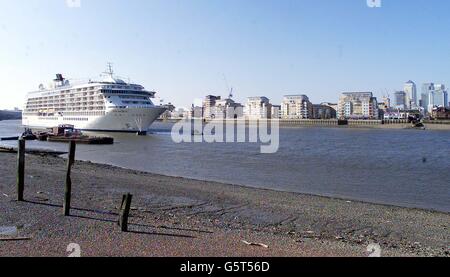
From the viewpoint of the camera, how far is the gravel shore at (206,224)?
22.0ft

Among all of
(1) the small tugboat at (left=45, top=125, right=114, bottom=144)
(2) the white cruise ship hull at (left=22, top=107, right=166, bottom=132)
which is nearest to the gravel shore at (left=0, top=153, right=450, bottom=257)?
(1) the small tugboat at (left=45, top=125, right=114, bottom=144)

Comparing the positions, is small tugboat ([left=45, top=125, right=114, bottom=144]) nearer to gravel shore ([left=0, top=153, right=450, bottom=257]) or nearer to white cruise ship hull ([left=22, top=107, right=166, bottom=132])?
white cruise ship hull ([left=22, top=107, right=166, bottom=132])

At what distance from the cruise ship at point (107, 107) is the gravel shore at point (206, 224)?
5810 centimetres

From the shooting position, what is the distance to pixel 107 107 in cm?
→ 7362

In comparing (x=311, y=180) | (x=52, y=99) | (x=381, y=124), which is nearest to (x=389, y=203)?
(x=311, y=180)

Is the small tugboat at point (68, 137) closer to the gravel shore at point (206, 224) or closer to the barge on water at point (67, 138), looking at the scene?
the barge on water at point (67, 138)

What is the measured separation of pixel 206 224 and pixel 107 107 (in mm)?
67751

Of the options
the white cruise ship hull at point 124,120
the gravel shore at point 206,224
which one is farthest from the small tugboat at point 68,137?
the gravel shore at point 206,224

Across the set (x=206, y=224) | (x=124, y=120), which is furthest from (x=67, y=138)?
(x=206, y=224)

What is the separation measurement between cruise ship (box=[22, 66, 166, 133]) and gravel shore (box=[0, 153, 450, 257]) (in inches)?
2287

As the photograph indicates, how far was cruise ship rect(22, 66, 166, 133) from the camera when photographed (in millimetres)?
73312

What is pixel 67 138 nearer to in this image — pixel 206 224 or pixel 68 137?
pixel 68 137
